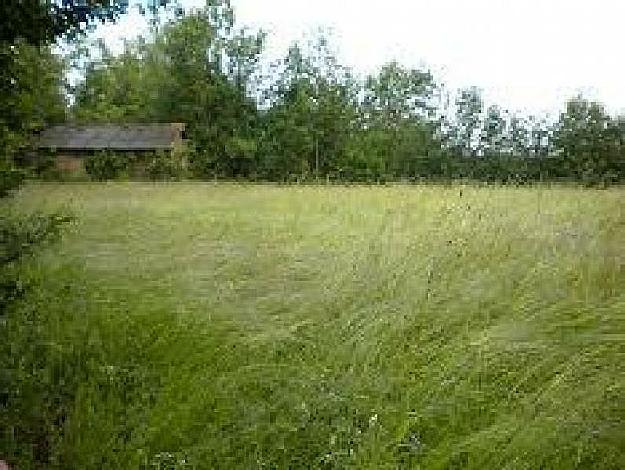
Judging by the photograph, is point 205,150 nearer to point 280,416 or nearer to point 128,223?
point 128,223

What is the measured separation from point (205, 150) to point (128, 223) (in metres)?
30.9

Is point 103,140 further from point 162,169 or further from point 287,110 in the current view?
point 287,110

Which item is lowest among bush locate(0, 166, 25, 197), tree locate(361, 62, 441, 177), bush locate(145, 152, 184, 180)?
bush locate(145, 152, 184, 180)

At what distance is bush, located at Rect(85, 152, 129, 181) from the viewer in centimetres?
3584

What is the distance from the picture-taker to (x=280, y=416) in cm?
353

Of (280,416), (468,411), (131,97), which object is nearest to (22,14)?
(280,416)

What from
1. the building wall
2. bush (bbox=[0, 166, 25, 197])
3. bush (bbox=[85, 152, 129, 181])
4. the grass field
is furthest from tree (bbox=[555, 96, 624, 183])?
the building wall

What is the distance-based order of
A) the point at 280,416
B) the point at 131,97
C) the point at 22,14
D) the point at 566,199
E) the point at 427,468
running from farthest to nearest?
the point at 131,97 → the point at 566,199 → the point at 22,14 → the point at 280,416 → the point at 427,468

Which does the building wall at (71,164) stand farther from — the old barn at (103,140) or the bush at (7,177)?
the bush at (7,177)

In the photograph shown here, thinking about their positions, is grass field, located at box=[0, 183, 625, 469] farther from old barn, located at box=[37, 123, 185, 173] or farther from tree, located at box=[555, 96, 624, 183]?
old barn, located at box=[37, 123, 185, 173]

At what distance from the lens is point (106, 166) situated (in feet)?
118

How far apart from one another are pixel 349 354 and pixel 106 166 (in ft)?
111

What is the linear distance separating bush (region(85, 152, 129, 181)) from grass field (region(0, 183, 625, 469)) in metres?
30.3

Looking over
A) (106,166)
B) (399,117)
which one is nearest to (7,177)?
(106,166)
